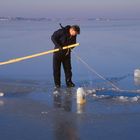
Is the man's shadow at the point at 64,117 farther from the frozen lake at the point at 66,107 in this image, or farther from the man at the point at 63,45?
the man at the point at 63,45

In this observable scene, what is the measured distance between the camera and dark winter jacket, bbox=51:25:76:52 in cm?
909

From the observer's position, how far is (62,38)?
9.15 m

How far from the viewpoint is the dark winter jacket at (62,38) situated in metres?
9.09

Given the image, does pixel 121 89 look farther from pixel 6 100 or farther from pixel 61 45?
pixel 6 100

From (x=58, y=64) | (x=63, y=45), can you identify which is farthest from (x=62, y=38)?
(x=58, y=64)

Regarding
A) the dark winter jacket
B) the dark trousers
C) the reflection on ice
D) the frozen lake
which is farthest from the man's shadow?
the reflection on ice

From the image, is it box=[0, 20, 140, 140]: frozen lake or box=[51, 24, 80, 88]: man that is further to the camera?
box=[51, 24, 80, 88]: man

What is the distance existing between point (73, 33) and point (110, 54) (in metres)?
7.17

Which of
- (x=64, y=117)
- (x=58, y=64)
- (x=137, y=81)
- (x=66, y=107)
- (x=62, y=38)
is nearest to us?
(x=64, y=117)

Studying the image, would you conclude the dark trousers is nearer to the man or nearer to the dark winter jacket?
the man

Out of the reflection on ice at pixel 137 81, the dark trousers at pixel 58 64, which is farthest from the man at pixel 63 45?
the reflection on ice at pixel 137 81

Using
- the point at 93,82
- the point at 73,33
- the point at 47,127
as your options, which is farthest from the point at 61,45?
the point at 47,127

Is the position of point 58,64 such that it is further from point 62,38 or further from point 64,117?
point 64,117

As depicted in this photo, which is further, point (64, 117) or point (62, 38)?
point (62, 38)
